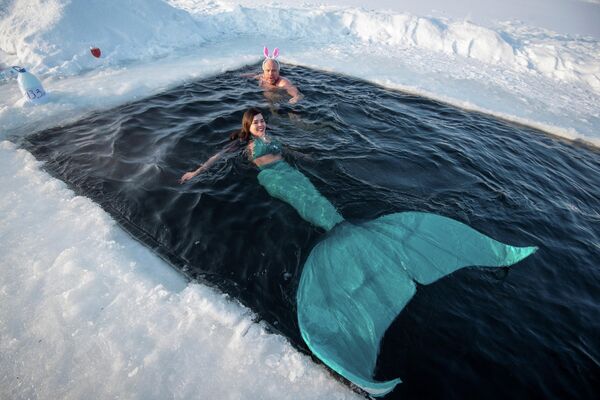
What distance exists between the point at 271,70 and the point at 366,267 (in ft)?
15.6

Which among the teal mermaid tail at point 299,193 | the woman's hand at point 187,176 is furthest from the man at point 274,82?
the woman's hand at point 187,176

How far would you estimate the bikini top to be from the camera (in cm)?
412

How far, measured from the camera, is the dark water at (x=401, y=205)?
2.34m

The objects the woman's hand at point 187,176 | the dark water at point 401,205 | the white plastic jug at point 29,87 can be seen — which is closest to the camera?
the dark water at point 401,205

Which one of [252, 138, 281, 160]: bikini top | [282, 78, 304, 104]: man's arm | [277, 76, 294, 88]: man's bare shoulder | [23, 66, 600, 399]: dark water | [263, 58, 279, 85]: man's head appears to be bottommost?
[23, 66, 600, 399]: dark water

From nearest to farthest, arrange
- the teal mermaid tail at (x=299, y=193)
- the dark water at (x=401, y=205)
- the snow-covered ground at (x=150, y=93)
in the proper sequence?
the snow-covered ground at (x=150, y=93)
the dark water at (x=401, y=205)
the teal mermaid tail at (x=299, y=193)

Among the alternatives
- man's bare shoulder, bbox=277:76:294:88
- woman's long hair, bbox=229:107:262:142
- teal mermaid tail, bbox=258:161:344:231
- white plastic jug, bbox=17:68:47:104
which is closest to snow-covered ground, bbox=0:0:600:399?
white plastic jug, bbox=17:68:47:104

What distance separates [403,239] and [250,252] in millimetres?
1512

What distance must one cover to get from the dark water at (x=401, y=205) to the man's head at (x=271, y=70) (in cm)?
48

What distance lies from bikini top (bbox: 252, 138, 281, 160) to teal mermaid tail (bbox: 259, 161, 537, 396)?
81 centimetres

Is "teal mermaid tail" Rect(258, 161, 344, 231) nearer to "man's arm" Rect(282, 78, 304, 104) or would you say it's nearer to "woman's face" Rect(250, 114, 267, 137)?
"woman's face" Rect(250, 114, 267, 137)

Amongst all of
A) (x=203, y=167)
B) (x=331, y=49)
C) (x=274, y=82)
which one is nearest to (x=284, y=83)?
(x=274, y=82)

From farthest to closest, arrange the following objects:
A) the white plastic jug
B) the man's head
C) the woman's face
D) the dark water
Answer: the man's head → the white plastic jug → the woman's face → the dark water

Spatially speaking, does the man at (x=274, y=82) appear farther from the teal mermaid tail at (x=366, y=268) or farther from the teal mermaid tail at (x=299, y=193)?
the teal mermaid tail at (x=366, y=268)
